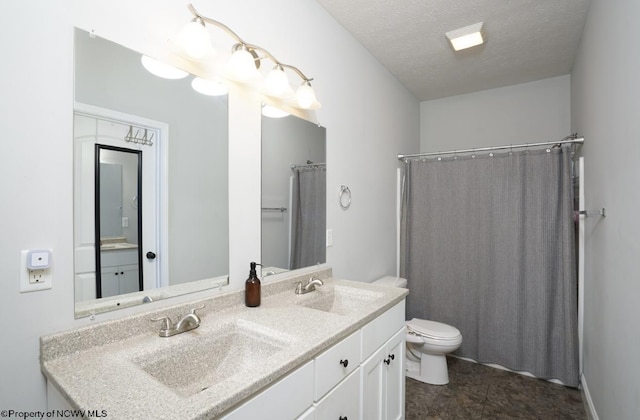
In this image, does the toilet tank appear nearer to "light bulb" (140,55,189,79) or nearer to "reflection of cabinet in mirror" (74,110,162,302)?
"reflection of cabinet in mirror" (74,110,162,302)

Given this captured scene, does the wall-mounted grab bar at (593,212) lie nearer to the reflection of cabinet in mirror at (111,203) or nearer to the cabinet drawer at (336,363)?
the cabinet drawer at (336,363)

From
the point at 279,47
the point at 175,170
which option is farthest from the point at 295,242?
the point at 279,47

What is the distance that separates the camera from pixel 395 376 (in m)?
1.63

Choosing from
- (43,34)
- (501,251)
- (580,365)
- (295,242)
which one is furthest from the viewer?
(501,251)

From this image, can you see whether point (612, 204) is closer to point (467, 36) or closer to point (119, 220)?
point (467, 36)

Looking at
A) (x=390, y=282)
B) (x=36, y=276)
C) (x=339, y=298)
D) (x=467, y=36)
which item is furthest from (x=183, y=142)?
(x=467, y=36)

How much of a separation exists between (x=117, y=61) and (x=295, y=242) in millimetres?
1150

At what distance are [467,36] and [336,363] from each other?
2.36 meters

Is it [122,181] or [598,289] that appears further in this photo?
[598,289]

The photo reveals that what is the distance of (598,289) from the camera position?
5.95 ft

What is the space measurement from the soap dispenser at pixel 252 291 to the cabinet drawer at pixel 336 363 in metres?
0.44

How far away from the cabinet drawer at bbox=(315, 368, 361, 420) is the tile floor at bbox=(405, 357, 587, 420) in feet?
3.18

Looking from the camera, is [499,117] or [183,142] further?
[499,117]

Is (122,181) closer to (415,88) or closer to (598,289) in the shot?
(598,289)
